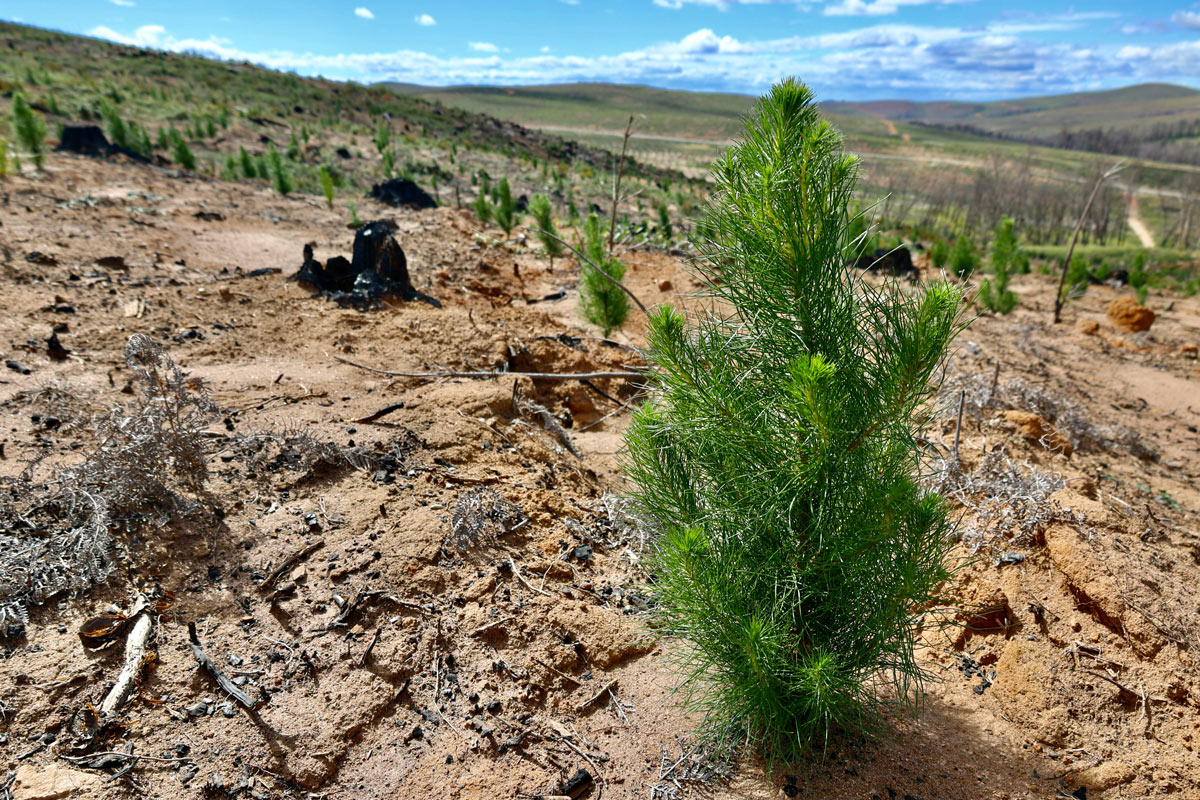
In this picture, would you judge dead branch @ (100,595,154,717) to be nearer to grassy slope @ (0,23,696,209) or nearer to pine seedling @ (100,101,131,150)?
grassy slope @ (0,23,696,209)

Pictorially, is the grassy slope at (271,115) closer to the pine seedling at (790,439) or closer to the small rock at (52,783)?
the small rock at (52,783)

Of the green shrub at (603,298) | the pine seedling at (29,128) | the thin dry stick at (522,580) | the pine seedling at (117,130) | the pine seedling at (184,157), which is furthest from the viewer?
the pine seedling at (184,157)

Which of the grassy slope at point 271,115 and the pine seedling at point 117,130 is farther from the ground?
the grassy slope at point 271,115

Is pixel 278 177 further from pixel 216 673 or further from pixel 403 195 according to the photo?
pixel 216 673

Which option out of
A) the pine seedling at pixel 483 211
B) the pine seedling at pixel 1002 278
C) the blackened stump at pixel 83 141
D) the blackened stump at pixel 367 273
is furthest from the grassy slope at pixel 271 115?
the pine seedling at pixel 1002 278

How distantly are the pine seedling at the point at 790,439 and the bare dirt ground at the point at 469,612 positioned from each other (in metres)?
0.44

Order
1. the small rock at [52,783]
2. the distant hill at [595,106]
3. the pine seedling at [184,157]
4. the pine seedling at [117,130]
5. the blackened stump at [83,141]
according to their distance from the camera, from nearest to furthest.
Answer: the small rock at [52,783] → the blackened stump at [83,141] → the pine seedling at [117,130] → the pine seedling at [184,157] → the distant hill at [595,106]

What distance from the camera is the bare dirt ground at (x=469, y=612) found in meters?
2.38

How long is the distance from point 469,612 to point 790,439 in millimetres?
1851

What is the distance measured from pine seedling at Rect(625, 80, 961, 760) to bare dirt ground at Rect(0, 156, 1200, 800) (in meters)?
0.44

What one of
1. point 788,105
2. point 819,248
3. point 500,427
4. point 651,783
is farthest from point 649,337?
point 500,427

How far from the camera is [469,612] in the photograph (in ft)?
9.84

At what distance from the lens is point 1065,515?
11.5 ft

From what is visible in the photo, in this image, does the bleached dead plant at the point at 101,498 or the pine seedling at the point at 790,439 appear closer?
the pine seedling at the point at 790,439
